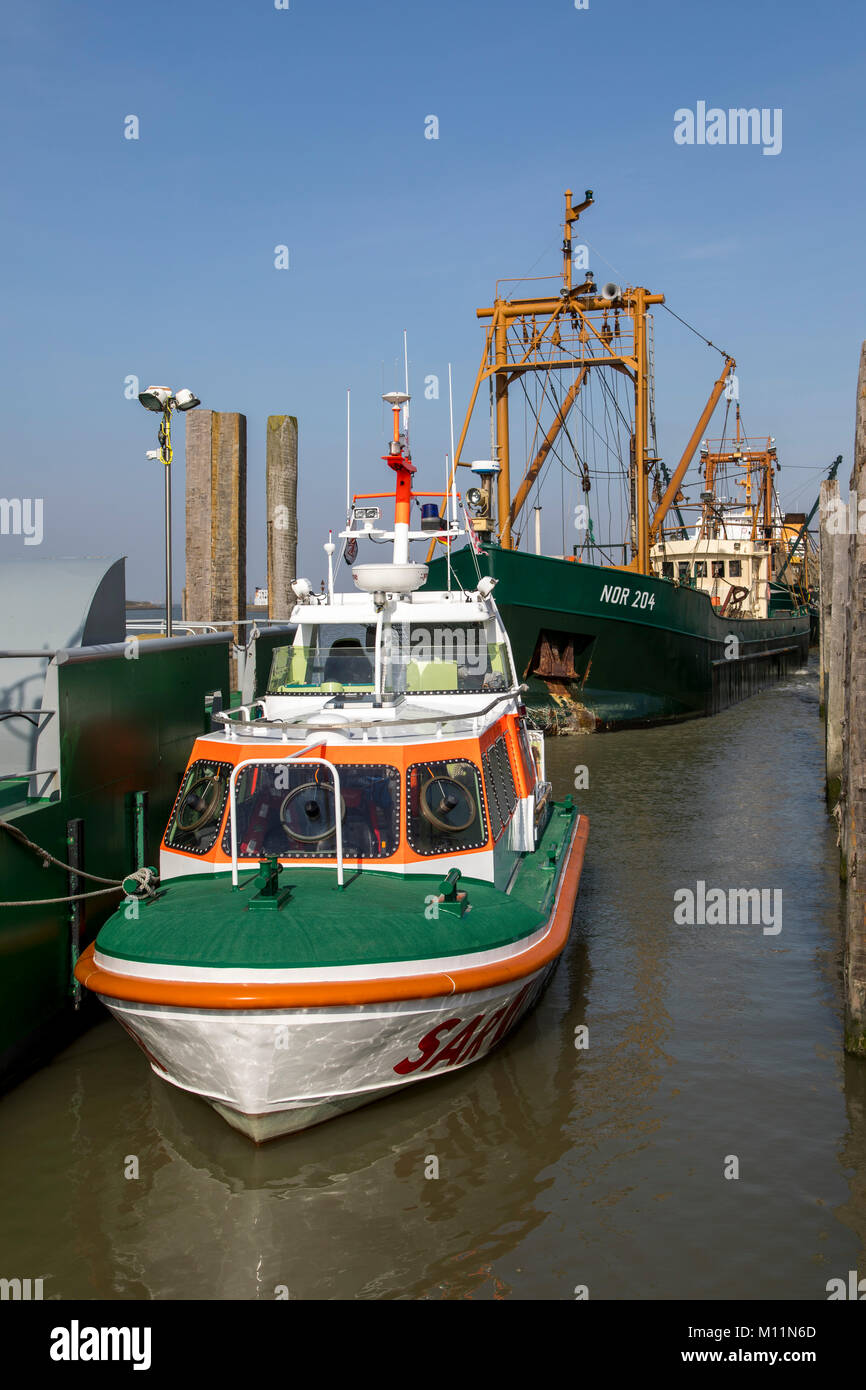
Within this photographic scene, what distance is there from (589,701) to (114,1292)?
20.8 meters

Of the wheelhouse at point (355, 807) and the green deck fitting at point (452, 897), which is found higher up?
the wheelhouse at point (355, 807)

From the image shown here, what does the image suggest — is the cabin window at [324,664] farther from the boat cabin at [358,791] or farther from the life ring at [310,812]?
the life ring at [310,812]

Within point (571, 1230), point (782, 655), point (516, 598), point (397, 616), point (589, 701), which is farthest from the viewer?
point (782, 655)

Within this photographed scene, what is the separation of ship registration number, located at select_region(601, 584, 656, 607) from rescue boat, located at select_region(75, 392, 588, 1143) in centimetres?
1442

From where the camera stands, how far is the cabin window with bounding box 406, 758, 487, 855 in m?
7.45

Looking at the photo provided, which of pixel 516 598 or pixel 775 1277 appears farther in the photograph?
pixel 516 598

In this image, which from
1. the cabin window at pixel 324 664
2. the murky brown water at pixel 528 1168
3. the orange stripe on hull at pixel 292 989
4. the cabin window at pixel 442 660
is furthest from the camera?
the cabin window at pixel 324 664

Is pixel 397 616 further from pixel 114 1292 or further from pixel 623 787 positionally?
pixel 623 787

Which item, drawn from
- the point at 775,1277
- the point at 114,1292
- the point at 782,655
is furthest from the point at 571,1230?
the point at 782,655

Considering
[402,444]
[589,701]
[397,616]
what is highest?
[402,444]

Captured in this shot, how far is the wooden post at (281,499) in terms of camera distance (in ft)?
55.3

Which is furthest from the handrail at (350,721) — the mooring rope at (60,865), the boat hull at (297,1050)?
the boat hull at (297,1050)

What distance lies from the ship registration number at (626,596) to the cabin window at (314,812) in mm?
17523

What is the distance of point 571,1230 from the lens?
568 cm
